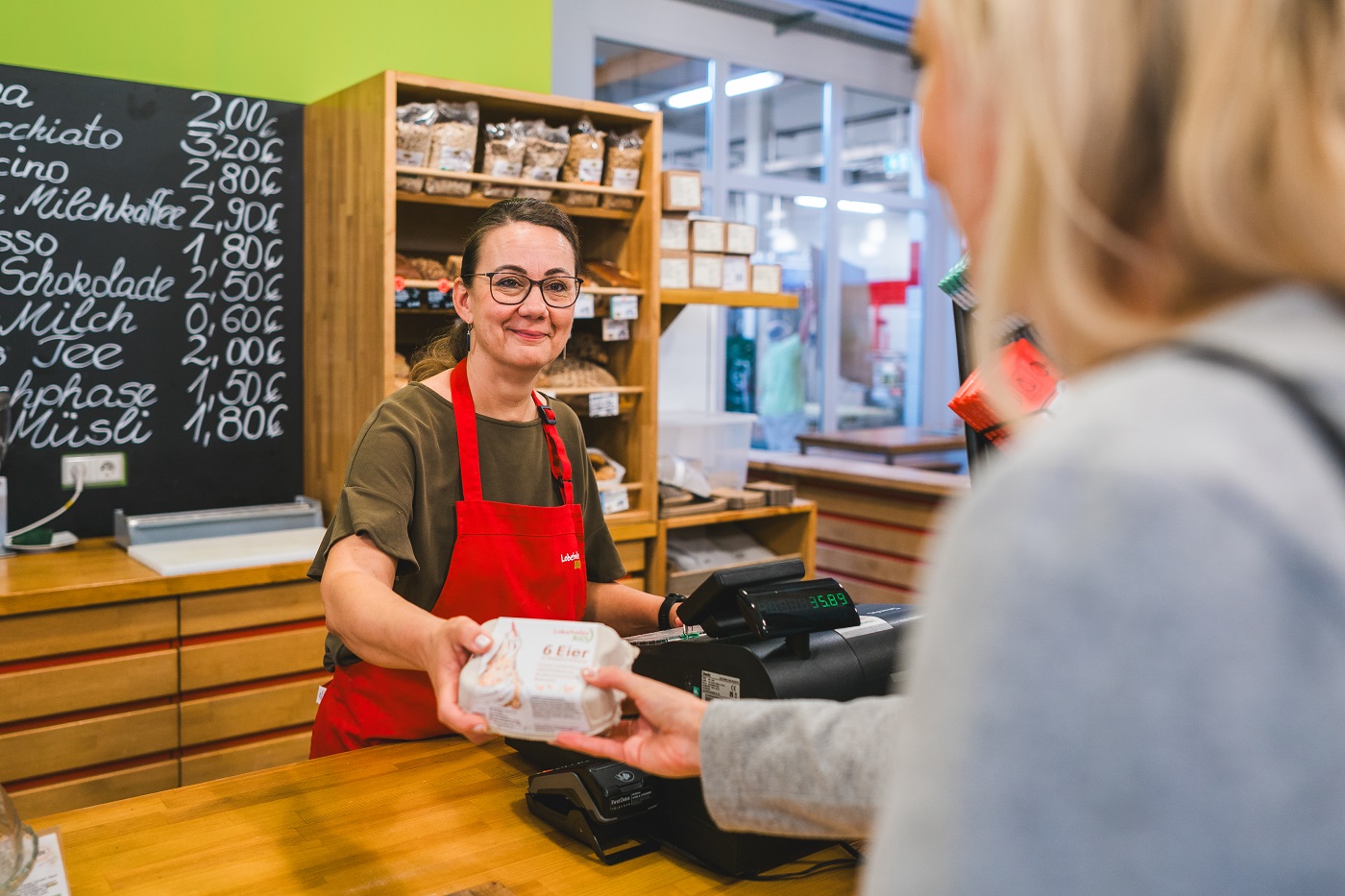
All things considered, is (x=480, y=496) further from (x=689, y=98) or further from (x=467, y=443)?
(x=689, y=98)

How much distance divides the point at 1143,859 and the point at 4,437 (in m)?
3.53

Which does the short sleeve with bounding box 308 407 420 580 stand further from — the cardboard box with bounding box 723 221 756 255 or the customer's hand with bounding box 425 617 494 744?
the cardboard box with bounding box 723 221 756 255

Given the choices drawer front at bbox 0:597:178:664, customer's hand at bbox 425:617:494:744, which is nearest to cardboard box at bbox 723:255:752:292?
drawer front at bbox 0:597:178:664

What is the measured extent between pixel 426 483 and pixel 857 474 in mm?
3589

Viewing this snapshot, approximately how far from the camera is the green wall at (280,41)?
3439 millimetres

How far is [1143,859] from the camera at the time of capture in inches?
18.3

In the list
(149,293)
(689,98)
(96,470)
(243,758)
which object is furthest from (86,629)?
(689,98)

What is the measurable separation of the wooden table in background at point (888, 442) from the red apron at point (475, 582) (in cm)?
467

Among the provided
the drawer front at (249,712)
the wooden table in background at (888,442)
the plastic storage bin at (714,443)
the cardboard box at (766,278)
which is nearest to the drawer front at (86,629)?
the drawer front at (249,712)

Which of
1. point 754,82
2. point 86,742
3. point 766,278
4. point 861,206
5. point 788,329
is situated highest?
point 754,82

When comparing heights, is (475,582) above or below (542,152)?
below

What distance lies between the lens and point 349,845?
1.51 m

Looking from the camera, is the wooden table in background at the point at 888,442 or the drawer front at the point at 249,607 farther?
the wooden table in background at the point at 888,442

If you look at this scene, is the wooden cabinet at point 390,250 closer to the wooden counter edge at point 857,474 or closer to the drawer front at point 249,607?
the drawer front at point 249,607
